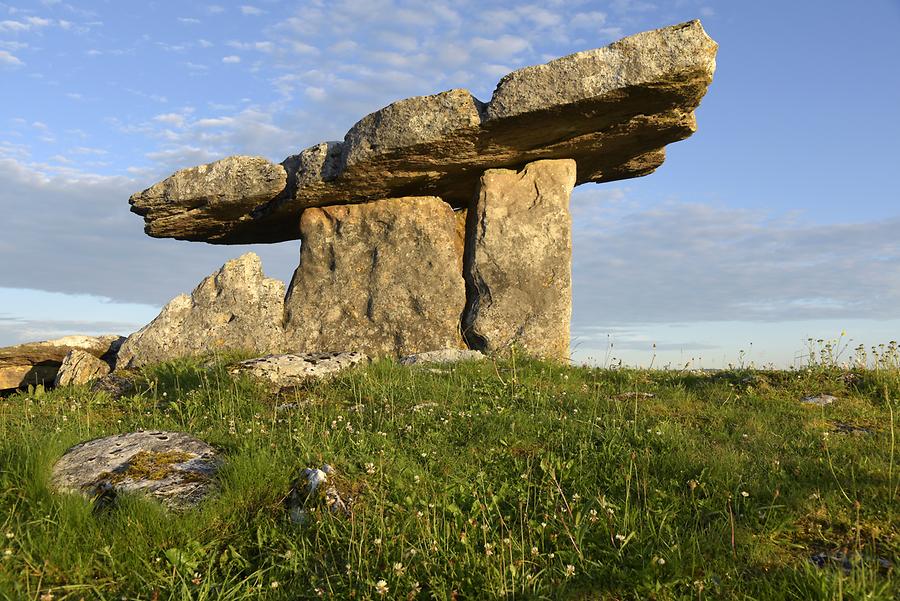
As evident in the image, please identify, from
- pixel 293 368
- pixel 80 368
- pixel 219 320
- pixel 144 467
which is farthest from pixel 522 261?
pixel 144 467

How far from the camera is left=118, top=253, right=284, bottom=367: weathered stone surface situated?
15141 millimetres

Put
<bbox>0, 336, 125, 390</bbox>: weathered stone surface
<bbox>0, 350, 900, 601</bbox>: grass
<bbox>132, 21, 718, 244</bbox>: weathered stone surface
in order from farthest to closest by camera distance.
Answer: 1. <bbox>0, 336, 125, 390</bbox>: weathered stone surface
2. <bbox>132, 21, 718, 244</bbox>: weathered stone surface
3. <bbox>0, 350, 900, 601</bbox>: grass

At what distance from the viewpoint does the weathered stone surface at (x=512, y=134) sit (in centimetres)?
1212

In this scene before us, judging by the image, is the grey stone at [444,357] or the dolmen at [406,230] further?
the dolmen at [406,230]

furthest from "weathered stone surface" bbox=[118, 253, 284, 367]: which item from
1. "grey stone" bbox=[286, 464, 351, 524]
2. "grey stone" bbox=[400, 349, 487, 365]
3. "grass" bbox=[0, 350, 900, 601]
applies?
"grey stone" bbox=[286, 464, 351, 524]

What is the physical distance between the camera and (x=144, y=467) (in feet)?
18.5

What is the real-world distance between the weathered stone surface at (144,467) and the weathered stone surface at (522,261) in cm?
902

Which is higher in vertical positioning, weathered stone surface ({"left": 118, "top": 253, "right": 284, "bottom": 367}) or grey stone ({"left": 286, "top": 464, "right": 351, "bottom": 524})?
weathered stone surface ({"left": 118, "top": 253, "right": 284, "bottom": 367})

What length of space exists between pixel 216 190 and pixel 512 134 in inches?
265

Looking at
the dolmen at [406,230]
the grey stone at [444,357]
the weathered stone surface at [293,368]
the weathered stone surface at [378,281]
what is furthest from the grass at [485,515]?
the weathered stone surface at [378,281]

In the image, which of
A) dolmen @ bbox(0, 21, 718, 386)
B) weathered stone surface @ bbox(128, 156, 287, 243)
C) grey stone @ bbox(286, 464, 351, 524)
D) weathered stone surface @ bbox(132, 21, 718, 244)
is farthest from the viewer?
weathered stone surface @ bbox(128, 156, 287, 243)

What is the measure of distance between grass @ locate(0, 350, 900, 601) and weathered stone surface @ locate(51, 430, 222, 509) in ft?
0.53

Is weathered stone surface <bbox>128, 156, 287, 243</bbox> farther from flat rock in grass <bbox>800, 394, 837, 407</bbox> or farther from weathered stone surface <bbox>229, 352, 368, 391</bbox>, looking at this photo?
flat rock in grass <bbox>800, 394, 837, 407</bbox>

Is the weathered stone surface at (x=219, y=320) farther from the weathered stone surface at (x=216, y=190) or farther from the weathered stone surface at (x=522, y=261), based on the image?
the weathered stone surface at (x=522, y=261)
